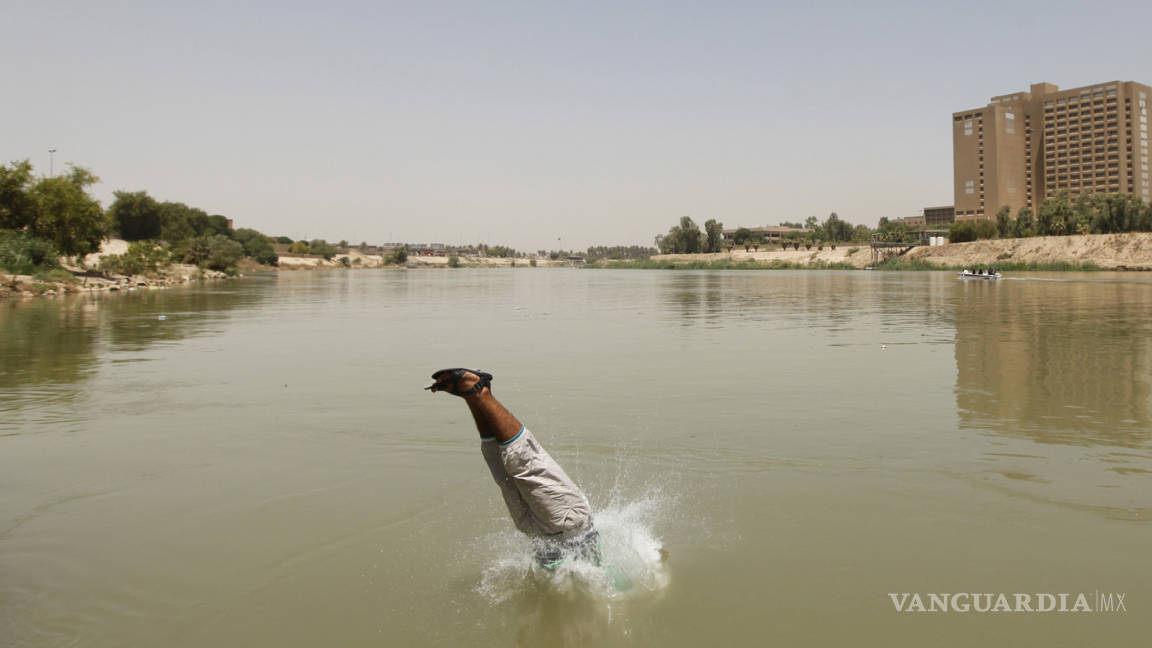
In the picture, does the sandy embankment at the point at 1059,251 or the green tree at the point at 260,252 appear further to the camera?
the green tree at the point at 260,252

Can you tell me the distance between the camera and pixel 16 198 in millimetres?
65188

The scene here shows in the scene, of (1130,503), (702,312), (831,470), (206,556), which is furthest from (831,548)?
(702,312)

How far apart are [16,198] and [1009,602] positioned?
263 ft

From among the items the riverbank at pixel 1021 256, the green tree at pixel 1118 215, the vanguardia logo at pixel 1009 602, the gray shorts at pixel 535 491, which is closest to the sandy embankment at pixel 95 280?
the gray shorts at pixel 535 491

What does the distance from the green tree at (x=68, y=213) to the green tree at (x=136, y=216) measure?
189 ft

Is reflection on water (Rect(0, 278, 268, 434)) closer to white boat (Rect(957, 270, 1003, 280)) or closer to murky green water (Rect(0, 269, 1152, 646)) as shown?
murky green water (Rect(0, 269, 1152, 646))

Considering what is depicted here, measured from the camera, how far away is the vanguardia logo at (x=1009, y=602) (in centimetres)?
555

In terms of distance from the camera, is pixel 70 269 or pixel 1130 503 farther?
pixel 70 269

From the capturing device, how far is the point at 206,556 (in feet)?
21.6

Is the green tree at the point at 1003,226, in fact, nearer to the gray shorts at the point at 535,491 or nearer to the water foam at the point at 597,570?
the water foam at the point at 597,570

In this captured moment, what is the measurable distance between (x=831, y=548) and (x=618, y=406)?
684cm

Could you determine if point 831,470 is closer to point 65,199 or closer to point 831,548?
point 831,548

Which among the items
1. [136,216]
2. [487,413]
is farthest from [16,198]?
[487,413]

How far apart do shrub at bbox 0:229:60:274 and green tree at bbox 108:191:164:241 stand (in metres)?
65.4
